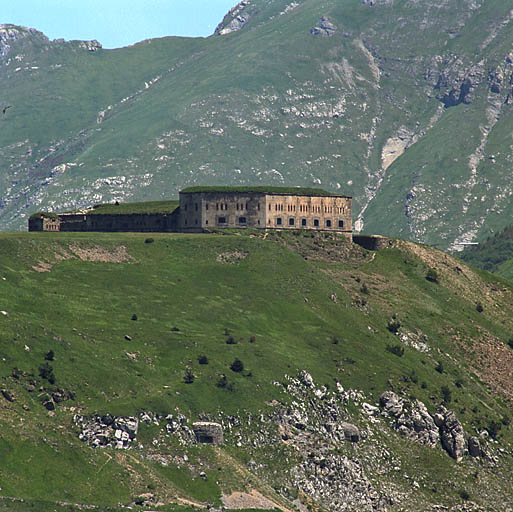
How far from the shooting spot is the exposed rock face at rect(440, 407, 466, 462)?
189000 mm

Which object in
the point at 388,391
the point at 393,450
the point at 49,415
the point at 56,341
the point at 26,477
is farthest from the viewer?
the point at 388,391

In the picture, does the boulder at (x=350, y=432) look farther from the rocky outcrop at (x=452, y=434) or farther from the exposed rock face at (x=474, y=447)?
the exposed rock face at (x=474, y=447)

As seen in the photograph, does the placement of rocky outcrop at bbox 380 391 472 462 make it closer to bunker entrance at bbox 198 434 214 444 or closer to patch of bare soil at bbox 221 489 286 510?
bunker entrance at bbox 198 434 214 444

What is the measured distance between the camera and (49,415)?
151125 millimetres

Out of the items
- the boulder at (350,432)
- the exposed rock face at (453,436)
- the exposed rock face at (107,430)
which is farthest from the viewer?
the exposed rock face at (453,436)

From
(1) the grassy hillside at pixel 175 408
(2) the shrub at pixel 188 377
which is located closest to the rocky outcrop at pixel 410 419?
(1) the grassy hillside at pixel 175 408

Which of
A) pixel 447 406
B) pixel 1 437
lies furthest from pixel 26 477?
pixel 447 406

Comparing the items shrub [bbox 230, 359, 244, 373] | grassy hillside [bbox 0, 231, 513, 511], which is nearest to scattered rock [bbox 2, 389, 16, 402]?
grassy hillside [bbox 0, 231, 513, 511]

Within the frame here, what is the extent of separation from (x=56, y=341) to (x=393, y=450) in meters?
50.3

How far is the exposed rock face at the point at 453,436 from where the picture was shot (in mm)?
189000

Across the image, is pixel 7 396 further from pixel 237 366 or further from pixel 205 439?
pixel 237 366

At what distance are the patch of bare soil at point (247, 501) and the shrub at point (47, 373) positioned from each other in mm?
26263

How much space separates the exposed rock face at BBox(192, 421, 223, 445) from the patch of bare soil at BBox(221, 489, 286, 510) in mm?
10209

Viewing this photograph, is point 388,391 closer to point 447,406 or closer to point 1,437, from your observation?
point 447,406
